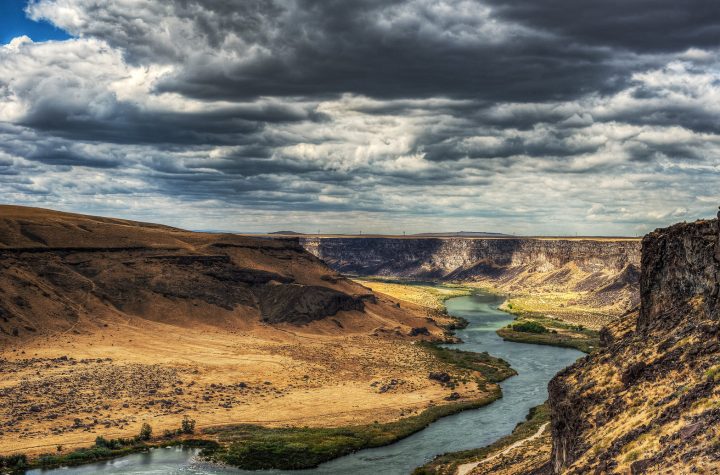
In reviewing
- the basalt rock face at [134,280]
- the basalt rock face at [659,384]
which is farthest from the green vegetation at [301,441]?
the basalt rock face at [134,280]

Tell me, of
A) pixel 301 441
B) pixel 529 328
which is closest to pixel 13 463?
pixel 301 441

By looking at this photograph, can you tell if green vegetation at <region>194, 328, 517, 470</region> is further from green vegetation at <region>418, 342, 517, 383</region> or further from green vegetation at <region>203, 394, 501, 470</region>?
green vegetation at <region>418, 342, 517, 383</region>

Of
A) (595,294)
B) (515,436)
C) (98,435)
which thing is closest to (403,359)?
(515,436)

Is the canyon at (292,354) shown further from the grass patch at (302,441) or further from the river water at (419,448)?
the river water at (419,448)

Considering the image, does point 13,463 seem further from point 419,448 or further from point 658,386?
point 658,386

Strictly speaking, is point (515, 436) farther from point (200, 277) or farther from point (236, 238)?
point (236, 238)

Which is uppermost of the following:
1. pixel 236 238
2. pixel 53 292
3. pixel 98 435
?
pixel 236 238
